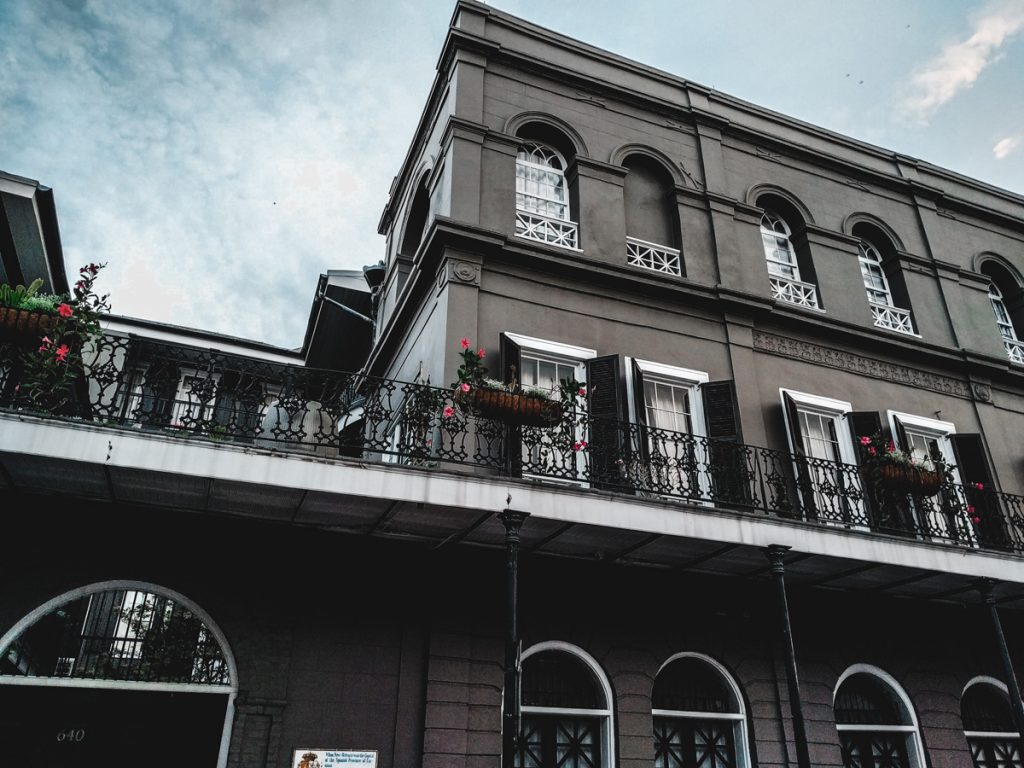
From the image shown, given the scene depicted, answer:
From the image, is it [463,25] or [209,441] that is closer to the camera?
[209,441]

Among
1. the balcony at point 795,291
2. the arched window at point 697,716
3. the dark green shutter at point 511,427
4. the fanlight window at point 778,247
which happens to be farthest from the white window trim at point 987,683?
the dark green shutter at point 511,427

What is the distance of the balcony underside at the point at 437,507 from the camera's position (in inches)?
267

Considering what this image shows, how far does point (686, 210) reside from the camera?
12.2 meters

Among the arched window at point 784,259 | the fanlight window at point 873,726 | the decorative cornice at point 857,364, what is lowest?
the fanlight window at point 873,726

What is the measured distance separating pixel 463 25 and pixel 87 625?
9.78 meters

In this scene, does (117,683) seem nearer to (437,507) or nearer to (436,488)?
(437,507)

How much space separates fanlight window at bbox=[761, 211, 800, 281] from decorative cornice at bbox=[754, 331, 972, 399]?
1.47m

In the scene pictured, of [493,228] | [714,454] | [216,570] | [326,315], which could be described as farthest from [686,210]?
[216,570]

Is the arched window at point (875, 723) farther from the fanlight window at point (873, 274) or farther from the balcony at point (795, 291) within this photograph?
the fanlight window at point (873, 274)

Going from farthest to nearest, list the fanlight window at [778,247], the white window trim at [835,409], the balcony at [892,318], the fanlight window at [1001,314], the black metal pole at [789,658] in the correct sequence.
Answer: the fanlight window at [1001,314] → the balcony at [892,318] → the fanlight window at [778,247] → the white window trim at [835,409] → the black metal pole at [789,658]

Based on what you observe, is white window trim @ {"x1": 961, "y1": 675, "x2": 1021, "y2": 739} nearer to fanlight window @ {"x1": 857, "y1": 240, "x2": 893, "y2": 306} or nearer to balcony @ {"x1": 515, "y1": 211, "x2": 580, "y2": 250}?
fanlight window @ {"x1": 857, "y1": 240, "x2": 893, "y2": 306}

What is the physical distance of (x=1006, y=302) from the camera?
15.2 m

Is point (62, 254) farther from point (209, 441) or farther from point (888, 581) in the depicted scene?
point (888, 581)

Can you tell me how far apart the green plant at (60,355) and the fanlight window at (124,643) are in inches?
82.1
